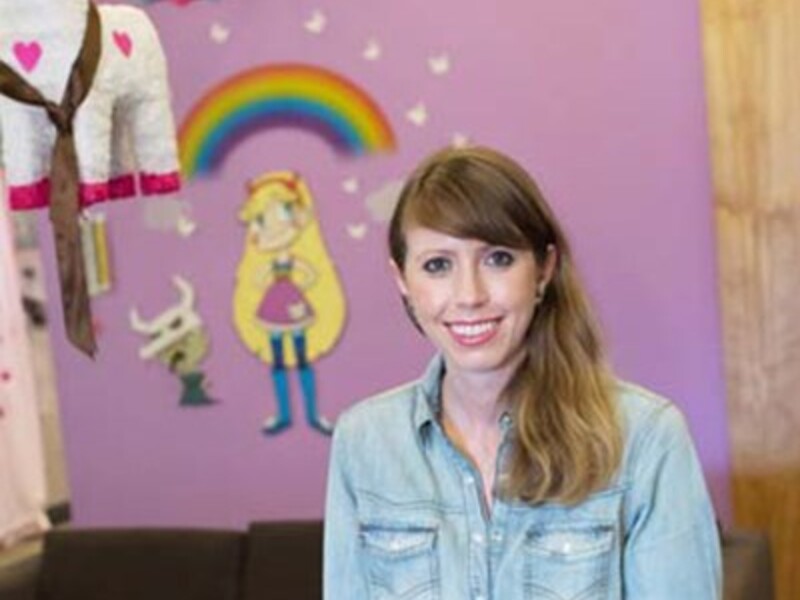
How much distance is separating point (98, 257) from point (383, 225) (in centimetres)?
89

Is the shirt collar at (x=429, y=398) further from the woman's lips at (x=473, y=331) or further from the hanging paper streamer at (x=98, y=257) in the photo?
the hanging paper streamer at (x=98, y=257)

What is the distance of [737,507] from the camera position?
124 inches

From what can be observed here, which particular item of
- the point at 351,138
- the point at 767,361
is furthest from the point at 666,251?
the point at 351,138

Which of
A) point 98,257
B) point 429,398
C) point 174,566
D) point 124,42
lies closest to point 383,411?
point 429,398

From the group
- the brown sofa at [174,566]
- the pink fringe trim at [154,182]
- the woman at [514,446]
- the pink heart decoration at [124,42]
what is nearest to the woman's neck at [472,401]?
the woman at [514,446]

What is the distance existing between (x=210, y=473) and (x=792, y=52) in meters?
1.97

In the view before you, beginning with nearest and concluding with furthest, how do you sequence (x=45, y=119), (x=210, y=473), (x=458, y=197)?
(x=458, y=197) → (x=45, y=119) → (x=210, y=473)

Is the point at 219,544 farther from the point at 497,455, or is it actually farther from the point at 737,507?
the point at 497,455

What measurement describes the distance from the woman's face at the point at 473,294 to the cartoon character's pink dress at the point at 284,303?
1866 millimetres

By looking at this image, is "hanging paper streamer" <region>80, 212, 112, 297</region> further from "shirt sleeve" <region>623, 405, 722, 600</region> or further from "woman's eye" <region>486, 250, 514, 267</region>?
"shirt sleeve" <region>623, 405, 722, 600</region>

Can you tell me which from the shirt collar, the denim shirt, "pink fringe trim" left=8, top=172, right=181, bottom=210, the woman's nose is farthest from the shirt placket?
"pink fringe trim" left=8, top=172, right=181, bottom=210

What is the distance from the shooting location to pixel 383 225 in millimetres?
3484

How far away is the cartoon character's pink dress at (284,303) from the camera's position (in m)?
3.56

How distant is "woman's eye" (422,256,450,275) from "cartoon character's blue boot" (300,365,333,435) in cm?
191
